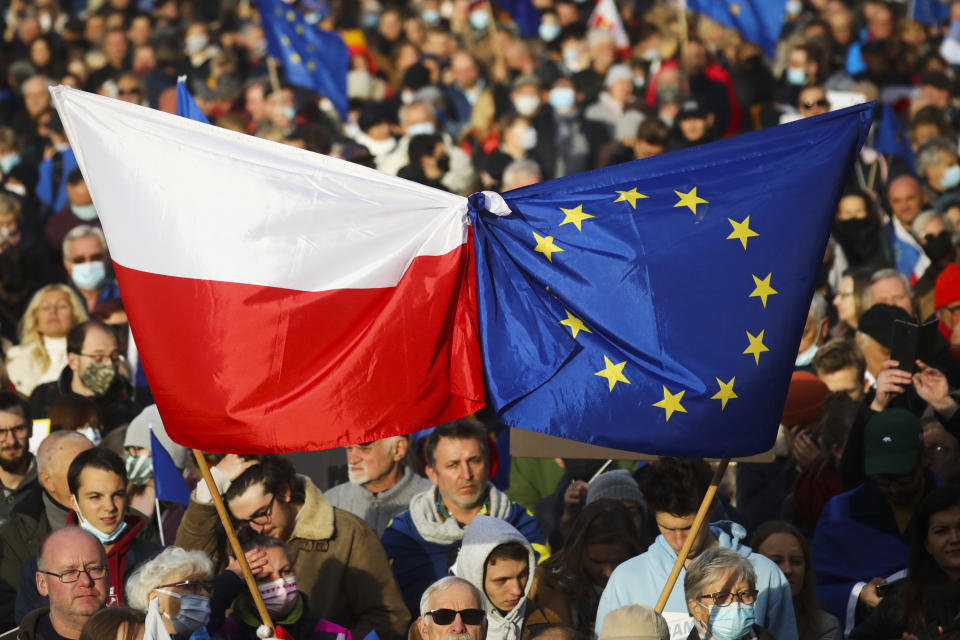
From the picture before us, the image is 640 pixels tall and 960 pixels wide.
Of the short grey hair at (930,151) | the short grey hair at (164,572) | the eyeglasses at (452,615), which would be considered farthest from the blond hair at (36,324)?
the short grey hair at (930,151)

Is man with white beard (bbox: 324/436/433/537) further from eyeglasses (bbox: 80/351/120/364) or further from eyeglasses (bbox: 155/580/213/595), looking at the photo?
eyeglasses (bbox: 80/351/120/364)

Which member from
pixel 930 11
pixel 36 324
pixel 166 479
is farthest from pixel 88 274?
pixel 930 11

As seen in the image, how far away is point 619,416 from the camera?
6977mm

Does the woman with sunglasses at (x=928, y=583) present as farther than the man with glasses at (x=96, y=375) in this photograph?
No

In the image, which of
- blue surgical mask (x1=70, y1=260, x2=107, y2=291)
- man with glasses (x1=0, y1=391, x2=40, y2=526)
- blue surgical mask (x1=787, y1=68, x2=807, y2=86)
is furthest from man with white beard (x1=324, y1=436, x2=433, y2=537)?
blue surgical mask (x1=787, y1=68, x2=807, y2=86)

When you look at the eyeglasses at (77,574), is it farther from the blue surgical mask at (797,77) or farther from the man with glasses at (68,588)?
the blue surgical mask at (797,77)

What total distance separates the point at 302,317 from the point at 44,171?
993cm

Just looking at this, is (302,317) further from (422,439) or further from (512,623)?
(422,439)

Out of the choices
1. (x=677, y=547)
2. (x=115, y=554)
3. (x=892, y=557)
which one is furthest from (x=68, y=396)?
(x=892, y=557)

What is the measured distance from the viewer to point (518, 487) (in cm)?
984

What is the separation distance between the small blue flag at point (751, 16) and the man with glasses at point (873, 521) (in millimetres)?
10819

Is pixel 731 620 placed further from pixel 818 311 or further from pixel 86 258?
pixel 86 258

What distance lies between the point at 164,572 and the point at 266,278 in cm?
132

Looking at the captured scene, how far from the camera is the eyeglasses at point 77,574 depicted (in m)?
7.34
